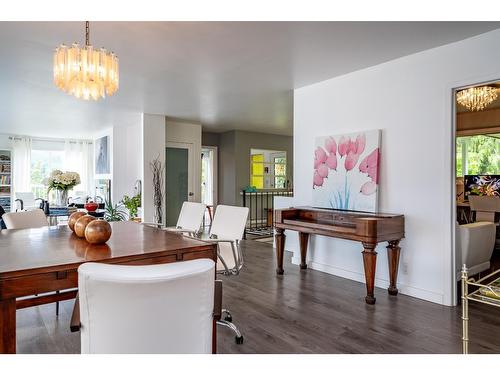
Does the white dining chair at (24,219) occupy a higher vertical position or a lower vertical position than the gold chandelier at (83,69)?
lower

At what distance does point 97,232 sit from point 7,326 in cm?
67

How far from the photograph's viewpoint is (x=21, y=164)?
9.01 meters

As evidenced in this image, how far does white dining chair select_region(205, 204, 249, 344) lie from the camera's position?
2.60 metres

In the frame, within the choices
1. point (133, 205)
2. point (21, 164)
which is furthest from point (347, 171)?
point (21, 164)

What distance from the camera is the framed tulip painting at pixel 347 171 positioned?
3600mm

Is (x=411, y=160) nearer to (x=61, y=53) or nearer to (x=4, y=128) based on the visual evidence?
(x=61, y=53)

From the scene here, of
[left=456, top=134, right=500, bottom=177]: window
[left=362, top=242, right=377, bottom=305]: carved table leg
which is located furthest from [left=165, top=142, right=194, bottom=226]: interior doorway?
[left=456, top=134, right=500, bottom=177]: window

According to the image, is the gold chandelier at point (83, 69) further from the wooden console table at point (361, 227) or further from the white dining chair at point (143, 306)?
the wooden console table at point (361, 227)

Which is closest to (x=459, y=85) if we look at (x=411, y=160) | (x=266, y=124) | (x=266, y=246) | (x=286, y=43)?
(x=411, y=160)

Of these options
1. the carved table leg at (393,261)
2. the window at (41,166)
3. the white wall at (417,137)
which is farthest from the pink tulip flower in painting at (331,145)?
the window at (41,166)

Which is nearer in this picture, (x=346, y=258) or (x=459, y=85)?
(x=459, y=85)

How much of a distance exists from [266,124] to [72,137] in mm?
5842

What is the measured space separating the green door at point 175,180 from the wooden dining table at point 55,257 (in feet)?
14.3
